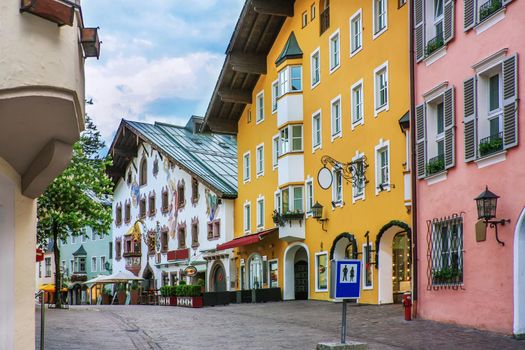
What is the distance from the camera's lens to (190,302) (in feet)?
115

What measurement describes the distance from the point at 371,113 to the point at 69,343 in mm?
14632

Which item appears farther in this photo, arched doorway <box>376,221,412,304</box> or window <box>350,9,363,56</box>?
window <box>350,9,363,56</box>

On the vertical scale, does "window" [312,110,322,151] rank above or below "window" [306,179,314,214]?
above

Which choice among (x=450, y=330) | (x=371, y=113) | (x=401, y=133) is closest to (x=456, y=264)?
(x=450, y=330)

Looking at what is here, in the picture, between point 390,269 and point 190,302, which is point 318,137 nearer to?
point 390,269

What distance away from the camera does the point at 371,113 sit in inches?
1127

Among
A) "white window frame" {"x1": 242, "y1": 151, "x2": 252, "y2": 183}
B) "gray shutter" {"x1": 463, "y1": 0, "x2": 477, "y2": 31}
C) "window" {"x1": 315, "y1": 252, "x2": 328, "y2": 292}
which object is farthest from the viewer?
"white window frame" {"x1": 242, "y1": 151, "x2": 252, "y2": 183}

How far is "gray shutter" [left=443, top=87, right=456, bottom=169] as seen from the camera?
62.5 feet

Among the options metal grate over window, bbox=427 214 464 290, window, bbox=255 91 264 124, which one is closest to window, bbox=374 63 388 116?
metal grate over window, bbox=427 214 464 290

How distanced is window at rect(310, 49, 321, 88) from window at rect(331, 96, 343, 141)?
6.82ft

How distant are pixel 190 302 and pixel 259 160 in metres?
9.07

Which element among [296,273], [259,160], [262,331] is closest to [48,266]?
[259,160]

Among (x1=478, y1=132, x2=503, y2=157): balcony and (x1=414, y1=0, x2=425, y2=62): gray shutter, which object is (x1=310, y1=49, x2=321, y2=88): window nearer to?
(x1=414, y1=0, x2=425, y2=62): gray shutter

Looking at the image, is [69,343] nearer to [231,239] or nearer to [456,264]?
[456,264]
